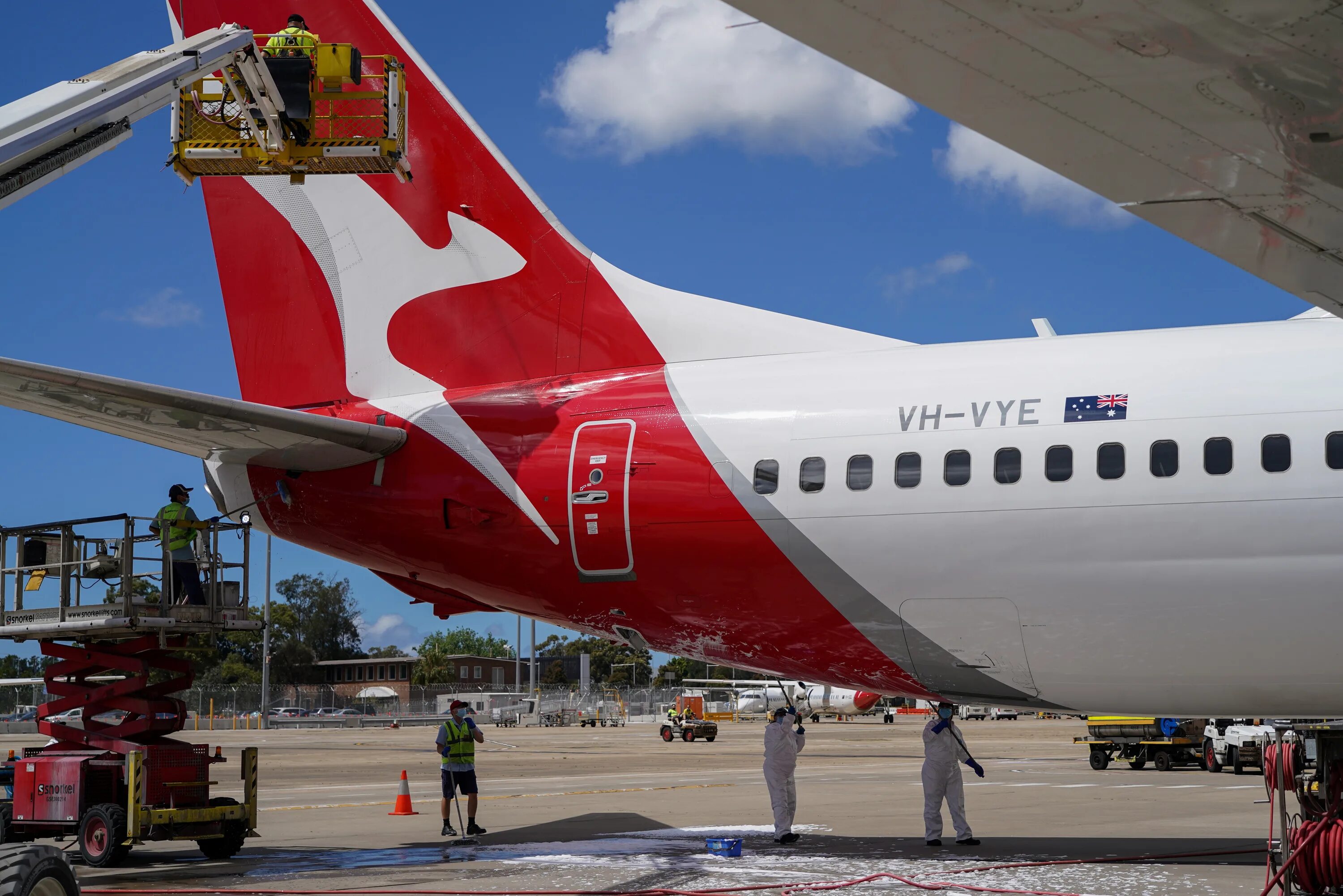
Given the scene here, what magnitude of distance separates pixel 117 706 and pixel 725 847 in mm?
6857

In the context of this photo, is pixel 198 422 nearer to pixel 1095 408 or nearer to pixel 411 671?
pixel 1095 408

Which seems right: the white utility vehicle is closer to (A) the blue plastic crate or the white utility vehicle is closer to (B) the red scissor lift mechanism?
(A) the blue plastic crate

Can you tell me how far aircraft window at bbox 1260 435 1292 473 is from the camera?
32.8 feet

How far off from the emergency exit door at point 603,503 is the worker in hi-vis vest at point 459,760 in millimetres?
5154

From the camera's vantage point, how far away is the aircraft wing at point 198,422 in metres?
10.7

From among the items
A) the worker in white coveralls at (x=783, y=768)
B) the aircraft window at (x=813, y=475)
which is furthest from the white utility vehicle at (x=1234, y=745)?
the aircraft window at (x=813, y=475)

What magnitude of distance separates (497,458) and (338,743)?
42.6m

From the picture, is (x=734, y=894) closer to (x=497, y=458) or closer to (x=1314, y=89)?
(x=497, y=458)

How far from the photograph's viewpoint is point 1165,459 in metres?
10.3

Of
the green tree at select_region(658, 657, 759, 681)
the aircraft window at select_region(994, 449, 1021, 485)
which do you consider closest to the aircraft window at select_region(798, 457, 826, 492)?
the aircraft window at select_region(994, 449, 1021, 485)

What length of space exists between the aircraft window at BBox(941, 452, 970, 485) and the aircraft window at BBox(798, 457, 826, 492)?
3.57 feet

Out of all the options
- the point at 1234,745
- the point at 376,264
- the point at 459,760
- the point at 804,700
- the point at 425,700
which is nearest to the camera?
the point at 376,264

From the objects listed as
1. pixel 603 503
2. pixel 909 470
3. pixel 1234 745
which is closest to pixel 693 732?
pixel 1234 745

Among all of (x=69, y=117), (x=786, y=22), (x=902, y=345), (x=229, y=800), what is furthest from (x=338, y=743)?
(x=786, y=22)
